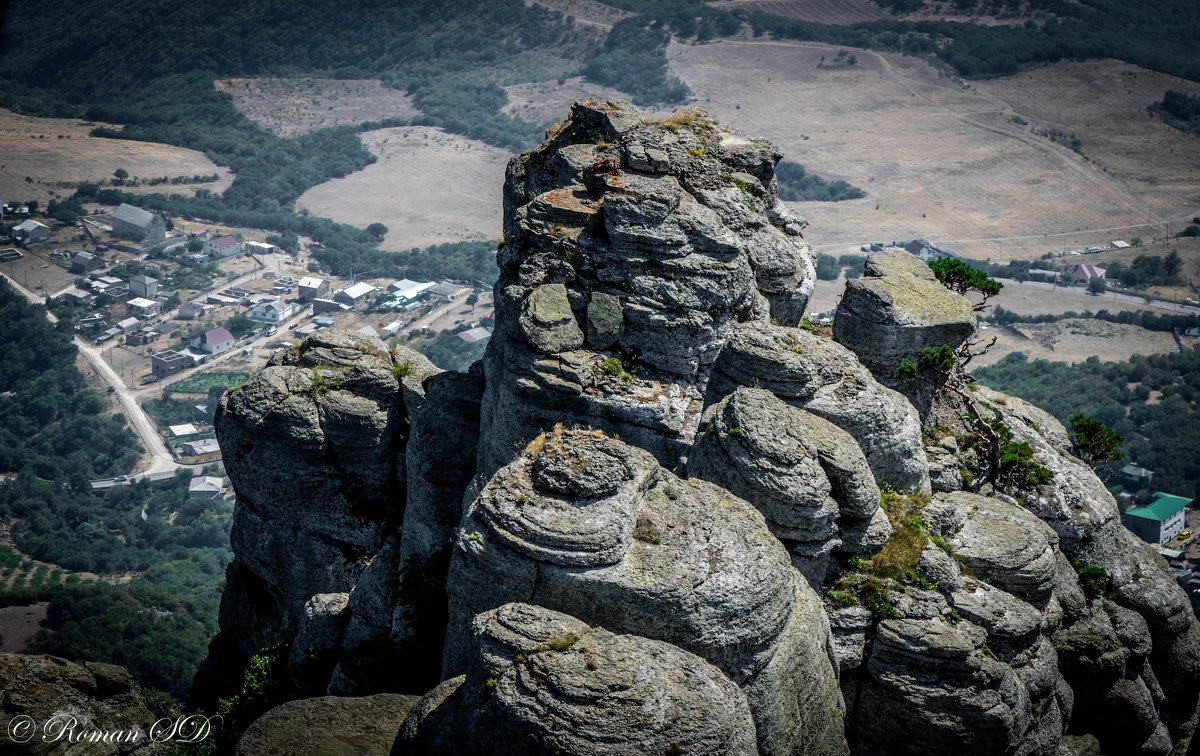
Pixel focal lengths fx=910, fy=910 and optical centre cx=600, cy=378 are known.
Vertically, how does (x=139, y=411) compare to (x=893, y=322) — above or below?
below

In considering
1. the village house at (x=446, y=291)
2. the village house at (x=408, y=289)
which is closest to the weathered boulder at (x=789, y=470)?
the village house at (x=408, y=289)

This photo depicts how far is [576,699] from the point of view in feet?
61.6

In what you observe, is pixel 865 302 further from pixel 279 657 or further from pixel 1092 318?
pixel 1092 318

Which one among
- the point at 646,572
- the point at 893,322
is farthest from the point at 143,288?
the point at 646,572

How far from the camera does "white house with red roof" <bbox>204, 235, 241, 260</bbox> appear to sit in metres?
178

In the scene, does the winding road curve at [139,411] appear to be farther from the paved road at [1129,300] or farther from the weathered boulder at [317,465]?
the paved road at [1129,300]

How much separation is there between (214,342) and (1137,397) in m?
132

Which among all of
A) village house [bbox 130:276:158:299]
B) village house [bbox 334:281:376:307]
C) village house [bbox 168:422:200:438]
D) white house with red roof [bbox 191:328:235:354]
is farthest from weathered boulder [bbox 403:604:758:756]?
village house [bbox 130:276:158:299]

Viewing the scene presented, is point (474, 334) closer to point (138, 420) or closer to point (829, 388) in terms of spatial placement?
point (138, 420)

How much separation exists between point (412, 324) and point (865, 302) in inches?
4877

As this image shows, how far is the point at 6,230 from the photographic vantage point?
175 meters

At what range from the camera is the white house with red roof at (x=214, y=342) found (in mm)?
143250

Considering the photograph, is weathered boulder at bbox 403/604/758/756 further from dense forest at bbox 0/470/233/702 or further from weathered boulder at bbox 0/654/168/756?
dense forest at bbox 0/470/233/702

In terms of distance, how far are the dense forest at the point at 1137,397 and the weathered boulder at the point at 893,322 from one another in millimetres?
68257
